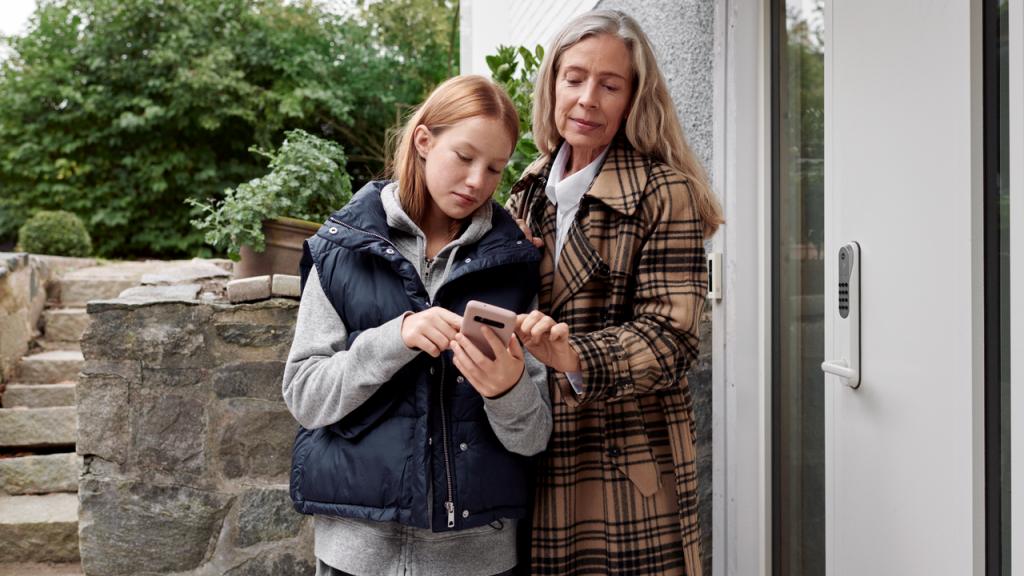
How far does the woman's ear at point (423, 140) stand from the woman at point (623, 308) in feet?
0.94

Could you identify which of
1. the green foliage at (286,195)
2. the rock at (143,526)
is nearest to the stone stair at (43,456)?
the green foliage at (286,195)

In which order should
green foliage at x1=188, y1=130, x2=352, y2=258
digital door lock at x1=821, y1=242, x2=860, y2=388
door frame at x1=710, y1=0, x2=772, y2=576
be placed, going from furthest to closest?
green foliage at x1=188, y1=130, x2=352, y2=258
door frame at x1=710, y1=0, x2=772, y2=576
digital door lock at x1=821, y1=242, x2=860, y2=388

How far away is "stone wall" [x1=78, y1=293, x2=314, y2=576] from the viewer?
236 centimetres

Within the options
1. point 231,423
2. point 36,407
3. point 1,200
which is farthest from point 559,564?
point 1,200

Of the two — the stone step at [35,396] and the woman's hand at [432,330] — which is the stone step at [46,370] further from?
the woman's hand at [432,330]

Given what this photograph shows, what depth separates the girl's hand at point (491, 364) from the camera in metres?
1.11

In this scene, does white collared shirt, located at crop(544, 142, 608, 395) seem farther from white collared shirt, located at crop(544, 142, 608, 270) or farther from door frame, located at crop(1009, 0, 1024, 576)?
door frame, located at crop(1009, 0, 1024, 576)

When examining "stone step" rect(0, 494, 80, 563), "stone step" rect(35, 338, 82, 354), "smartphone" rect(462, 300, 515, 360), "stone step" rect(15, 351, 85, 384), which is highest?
"smartphone" rect(462, 300, 515, 360)

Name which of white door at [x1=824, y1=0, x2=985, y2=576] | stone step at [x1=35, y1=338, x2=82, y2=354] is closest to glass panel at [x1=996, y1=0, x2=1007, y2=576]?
white door at [x1=824, y1=0, x2=985, y2=576]

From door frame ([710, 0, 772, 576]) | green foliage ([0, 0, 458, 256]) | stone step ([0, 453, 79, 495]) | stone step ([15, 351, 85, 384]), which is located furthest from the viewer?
green foliage ([0, 0, 458, 256])

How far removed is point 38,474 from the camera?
4043 millimetres

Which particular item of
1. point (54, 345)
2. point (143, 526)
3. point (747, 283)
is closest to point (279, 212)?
point (143, 526)

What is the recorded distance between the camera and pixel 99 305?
2.40m

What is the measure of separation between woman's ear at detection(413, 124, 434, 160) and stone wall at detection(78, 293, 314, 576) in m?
1.31
